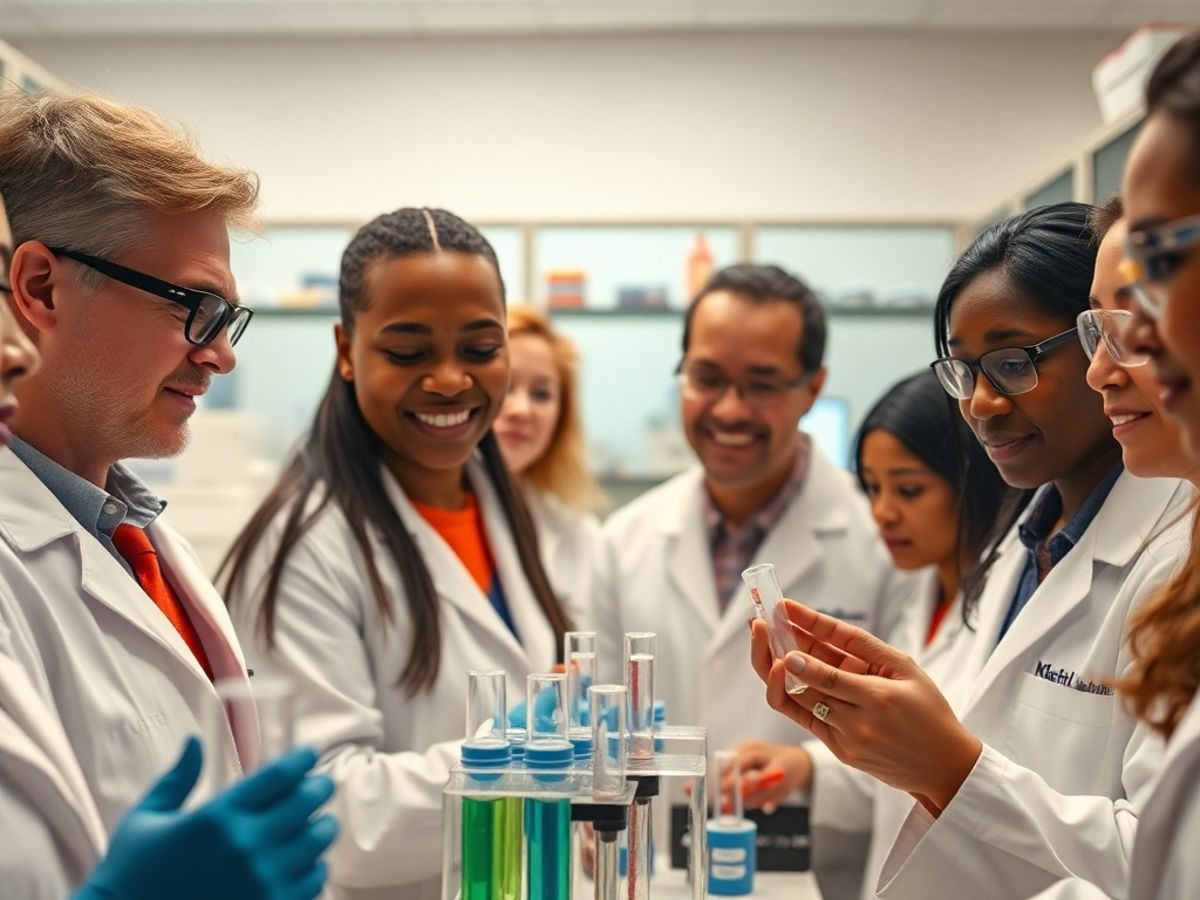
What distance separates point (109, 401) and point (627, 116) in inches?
166

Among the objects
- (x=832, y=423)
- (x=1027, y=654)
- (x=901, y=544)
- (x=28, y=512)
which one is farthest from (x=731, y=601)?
(x=832, y=423)

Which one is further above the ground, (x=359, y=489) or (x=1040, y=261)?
(x=1040, y=261)

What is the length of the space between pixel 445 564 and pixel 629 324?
105 inches

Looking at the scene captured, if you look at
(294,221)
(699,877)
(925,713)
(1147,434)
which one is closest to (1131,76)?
(1147,434)

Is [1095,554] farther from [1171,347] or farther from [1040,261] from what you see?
[1171,347]

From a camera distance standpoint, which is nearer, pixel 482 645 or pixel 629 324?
pixel 482 645

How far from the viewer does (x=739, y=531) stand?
8.56ft

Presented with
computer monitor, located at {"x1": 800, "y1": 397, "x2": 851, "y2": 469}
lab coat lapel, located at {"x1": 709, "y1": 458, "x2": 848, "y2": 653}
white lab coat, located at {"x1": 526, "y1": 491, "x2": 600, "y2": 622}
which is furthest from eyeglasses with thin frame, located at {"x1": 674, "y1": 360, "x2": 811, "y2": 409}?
computer monitor, located at {"x1": 800, "y1": 397, "x2": 851, "y2": 469}

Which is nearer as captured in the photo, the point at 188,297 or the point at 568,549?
the point at 188,297

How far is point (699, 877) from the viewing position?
1349mm

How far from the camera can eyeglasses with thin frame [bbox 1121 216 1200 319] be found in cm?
88

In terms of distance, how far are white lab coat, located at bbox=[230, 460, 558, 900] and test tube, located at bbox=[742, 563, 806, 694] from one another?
0.57 m

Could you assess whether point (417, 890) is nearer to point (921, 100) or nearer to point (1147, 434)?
point (1147, 434)

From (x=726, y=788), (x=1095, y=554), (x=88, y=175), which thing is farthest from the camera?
(x=726, y=788)
